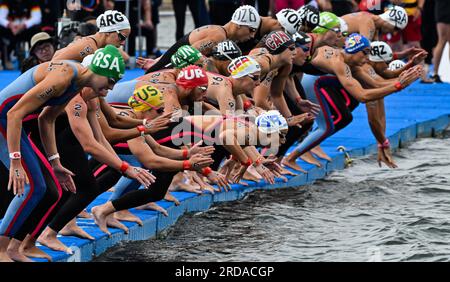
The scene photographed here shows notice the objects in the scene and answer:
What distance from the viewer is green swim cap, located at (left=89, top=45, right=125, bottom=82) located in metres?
8.92

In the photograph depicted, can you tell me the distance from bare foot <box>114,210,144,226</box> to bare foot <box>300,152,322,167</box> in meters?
3.72

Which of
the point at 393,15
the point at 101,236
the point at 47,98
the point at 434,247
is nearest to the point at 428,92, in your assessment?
the point at 393,15

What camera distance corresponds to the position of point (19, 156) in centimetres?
876

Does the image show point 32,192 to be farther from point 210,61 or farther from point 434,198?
point 434,198

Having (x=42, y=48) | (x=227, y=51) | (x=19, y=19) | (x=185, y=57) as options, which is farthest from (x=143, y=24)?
(x=185, y=57)

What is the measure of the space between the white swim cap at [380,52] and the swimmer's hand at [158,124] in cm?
469

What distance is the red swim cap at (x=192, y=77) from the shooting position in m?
11.0

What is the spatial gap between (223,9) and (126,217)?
7.70 meters

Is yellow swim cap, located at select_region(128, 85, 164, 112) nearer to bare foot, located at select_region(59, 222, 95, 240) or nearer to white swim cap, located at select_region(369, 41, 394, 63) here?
bare foot, located at select_region(59, 222, 95, 240)

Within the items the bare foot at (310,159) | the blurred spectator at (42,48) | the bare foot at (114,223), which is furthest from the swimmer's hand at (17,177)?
the bare foot at (310,159)

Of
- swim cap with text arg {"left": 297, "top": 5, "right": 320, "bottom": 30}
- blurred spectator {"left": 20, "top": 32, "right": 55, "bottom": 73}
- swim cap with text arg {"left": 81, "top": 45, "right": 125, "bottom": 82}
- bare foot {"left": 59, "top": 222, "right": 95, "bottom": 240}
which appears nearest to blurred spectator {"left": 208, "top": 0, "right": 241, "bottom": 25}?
swim cap with text arg {"left": 297, "top": 5, "right": 320, "bottom": 30}

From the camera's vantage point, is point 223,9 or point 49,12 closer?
point 223,9

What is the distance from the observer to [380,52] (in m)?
14.3

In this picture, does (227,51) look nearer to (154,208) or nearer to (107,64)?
(154,208)
